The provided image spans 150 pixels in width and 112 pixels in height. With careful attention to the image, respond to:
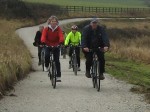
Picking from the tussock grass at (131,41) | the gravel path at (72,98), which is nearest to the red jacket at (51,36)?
the gravel path at (72,98)

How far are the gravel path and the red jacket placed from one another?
1.27 meters

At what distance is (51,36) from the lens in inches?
549

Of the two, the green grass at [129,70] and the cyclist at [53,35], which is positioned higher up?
the cyclist at [53,35]

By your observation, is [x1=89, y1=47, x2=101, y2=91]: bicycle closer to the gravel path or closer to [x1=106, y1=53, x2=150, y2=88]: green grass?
the gravel path

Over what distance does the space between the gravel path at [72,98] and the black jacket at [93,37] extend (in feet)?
4.08

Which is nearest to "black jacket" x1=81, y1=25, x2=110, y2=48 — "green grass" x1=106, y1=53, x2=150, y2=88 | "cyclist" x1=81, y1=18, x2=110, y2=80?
"cyclist" x1=81, y1=18, x2=110, y2=80

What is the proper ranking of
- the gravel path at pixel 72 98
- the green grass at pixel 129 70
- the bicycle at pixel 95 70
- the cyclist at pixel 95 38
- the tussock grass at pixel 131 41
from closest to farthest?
the gravel path at pixel 72 98 < the cyclist at pixel 95 38 < the bicycle at pixel 95 70 < the green grass at pixel 129 70 < the tussock grass at pixel 131 41

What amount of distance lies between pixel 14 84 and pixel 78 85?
6.27 ft

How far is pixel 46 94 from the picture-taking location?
12.5m

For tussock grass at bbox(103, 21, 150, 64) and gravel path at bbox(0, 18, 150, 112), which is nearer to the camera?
gravel path at bbox(0, 18, 150, 112)

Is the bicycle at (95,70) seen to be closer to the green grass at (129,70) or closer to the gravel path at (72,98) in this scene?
the gravel path at (72,98)

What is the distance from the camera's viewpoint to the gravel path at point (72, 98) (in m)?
10.5

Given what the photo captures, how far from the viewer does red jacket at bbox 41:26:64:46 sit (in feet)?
45.3

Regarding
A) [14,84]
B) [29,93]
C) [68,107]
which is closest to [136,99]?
[68,107]
